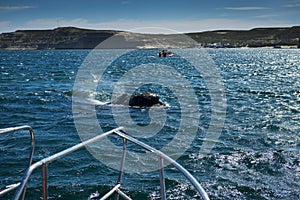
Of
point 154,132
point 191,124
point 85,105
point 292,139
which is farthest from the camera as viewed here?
point 85,105

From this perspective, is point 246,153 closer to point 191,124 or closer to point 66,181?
point 191,124

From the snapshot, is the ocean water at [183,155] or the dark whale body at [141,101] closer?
the ocean water at [183,155]

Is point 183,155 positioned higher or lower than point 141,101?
lower

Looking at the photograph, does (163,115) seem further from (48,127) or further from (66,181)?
(66,181)

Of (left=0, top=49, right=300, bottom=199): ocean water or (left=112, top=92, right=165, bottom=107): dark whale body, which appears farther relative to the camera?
(left=112, top=92, right=165, bottom=107): dark whale body

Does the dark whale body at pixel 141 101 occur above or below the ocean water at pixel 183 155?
above

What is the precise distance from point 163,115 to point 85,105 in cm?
613

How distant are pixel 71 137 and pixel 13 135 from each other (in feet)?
8.66

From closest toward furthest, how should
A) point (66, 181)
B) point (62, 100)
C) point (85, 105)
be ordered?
point (66, 181)
point (85, 105)
point (62, 100)

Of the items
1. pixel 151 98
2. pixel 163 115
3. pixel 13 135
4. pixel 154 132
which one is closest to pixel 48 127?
pixel 13 135

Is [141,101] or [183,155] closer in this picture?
[183,155]

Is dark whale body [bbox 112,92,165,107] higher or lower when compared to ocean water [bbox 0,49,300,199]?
higher

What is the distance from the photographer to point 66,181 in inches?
410

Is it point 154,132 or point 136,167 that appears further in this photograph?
point 154,132
